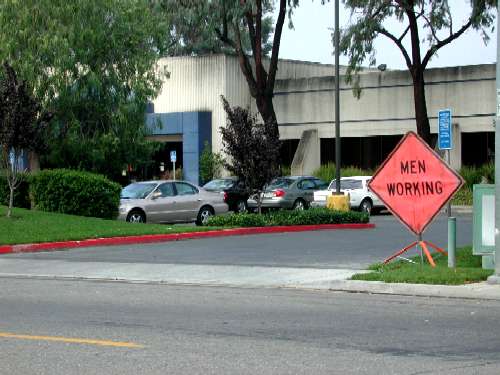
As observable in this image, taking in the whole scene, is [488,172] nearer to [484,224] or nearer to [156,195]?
[156,195]

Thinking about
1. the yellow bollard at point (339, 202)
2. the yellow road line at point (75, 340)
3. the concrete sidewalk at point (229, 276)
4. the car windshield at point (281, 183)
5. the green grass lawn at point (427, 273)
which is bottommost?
the concrete sidewalk at point (229, 276)

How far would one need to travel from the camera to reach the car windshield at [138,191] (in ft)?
95.4

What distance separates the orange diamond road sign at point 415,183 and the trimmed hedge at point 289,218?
32.4 feet

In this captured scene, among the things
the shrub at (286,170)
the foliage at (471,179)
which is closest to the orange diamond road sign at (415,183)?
the foliage at (471,179)

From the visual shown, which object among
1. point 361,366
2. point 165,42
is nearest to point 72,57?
point 165,42

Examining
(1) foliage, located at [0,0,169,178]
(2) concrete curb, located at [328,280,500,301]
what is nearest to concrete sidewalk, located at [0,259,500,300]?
(2) concrete curb, located at [328,280,500,301]

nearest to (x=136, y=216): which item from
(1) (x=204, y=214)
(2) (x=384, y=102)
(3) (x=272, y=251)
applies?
(1) (x=204, y=214)

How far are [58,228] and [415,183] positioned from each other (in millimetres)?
10468

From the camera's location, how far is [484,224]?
15328 millimetres

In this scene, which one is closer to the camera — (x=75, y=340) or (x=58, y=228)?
(x=75, y=340)

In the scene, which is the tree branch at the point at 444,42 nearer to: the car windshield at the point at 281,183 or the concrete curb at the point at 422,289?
the car windshield at the point at 281,183

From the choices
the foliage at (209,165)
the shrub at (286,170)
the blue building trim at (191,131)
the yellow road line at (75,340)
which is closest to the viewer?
the yellow road line at (75,340)

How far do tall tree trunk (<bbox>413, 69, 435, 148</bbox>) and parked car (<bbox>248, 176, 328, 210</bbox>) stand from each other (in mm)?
7378

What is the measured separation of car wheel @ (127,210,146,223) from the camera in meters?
28.5
